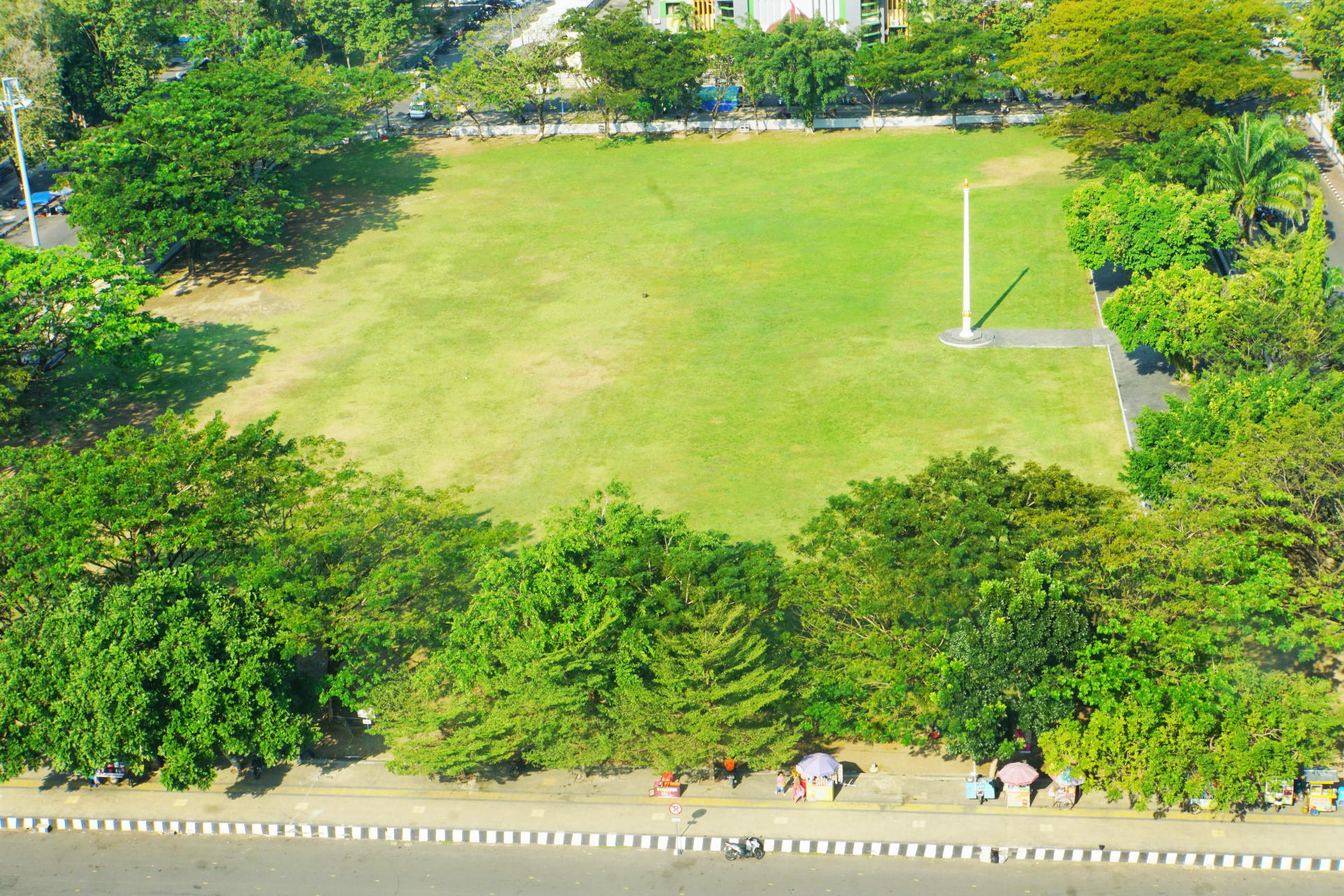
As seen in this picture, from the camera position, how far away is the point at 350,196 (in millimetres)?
89125

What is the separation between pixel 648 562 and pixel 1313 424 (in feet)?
69.3

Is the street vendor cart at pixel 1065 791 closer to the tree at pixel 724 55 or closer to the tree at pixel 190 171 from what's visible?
the tree at pixel 190 171

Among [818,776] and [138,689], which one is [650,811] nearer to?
[818,776]

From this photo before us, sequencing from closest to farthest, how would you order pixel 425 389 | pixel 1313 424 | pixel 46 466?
pixel 1313 424 < pixel 46 466 < pixel 425 389

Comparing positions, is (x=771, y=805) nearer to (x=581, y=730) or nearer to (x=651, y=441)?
(x=581, y=730)

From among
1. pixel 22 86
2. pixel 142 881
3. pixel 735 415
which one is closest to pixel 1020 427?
pixel 735 415

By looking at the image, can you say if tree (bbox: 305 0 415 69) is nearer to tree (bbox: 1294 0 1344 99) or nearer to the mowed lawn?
the mowed lawn

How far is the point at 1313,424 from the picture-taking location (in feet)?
125

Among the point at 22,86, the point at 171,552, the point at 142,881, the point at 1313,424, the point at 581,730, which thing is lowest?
the point at 142,881

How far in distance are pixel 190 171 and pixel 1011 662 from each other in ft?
191

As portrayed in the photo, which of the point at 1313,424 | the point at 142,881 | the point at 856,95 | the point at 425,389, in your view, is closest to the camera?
the point at 142,881

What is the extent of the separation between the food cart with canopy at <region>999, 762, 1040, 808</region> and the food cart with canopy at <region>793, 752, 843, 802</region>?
15.7ft

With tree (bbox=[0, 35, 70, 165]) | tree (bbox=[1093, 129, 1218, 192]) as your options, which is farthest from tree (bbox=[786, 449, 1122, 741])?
tree (bbox=[0, 35, 70, 165])

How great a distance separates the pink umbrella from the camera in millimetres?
34594
